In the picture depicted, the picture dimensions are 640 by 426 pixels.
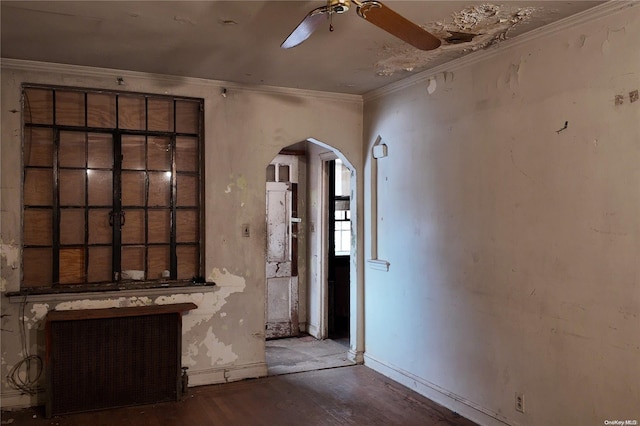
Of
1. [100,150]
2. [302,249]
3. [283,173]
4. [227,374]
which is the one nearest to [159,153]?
[100,150]

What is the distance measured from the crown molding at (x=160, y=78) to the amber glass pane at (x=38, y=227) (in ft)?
3.68

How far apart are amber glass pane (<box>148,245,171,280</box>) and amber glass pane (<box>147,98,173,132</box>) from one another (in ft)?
3.45

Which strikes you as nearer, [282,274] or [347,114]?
[347,114]

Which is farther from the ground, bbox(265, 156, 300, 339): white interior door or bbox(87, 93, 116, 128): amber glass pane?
bbox(87, 93, 116, 128): amber glass pane

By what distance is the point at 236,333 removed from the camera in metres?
4.46

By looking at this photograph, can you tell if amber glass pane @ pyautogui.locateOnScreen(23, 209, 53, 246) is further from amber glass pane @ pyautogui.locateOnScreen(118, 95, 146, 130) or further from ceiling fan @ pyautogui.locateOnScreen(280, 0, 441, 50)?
ceiling fan @ pyautogui.locateOnScreen(280, 0, 441, 50)

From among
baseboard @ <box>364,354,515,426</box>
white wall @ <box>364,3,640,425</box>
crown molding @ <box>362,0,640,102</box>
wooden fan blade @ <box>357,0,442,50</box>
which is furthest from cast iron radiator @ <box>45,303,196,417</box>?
wooden fan blade @ <box>357,0,442,50</box>

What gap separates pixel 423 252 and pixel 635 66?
202 cm

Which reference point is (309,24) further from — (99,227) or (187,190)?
(99,227)

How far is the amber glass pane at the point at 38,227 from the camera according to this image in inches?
154

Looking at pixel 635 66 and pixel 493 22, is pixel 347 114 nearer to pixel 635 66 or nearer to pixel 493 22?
pixel 493 22

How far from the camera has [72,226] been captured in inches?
159

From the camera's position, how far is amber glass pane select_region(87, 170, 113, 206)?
13.5ft

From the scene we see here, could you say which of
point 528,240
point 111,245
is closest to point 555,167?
point 528,240
